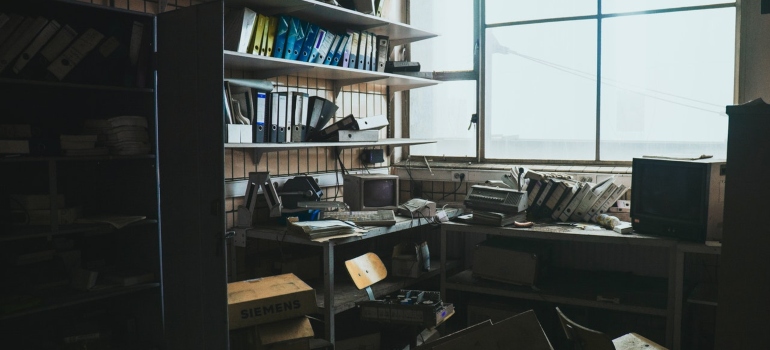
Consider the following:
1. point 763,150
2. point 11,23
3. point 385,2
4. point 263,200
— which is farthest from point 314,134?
point 763,150

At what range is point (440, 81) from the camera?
4.39 meters

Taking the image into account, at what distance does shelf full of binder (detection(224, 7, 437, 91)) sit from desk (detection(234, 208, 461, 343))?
0.86 meters

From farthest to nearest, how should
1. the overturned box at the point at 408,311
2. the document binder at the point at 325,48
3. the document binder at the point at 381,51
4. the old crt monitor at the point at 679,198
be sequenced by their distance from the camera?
the document binder at the point at 381,51 → the document binder at the point at 325,48 → the old crt monitor at the point at 679,198 → the overturned box at the point at 408,311

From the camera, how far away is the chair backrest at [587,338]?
2.45 m

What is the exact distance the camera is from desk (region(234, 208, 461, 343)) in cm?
307

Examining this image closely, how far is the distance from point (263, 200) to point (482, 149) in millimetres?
1630

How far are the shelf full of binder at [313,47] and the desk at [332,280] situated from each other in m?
0.86

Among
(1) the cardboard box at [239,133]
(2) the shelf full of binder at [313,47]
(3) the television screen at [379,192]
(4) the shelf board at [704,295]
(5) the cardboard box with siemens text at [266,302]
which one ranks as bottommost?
(4) the shelf board at [704,295]

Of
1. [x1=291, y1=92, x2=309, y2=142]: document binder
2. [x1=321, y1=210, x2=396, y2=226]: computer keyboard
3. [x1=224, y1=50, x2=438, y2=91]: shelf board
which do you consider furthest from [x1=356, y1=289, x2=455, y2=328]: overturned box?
[x1=224, y1=50, x2=438, y2=91]: shelf board

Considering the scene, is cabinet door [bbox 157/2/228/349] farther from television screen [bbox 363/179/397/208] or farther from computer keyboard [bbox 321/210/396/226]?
television screen [bbox 363/179/397/208]

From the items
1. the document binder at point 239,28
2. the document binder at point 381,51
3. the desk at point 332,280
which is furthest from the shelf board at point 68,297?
A: the document binder at point 381,51

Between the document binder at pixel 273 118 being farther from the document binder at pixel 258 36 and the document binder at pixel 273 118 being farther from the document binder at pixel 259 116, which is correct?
the document binder at pixel 258 36

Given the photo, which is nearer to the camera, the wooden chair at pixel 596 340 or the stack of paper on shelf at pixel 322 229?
the wooden chair at pixel 596 340

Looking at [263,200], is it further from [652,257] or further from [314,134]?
[652,257]
